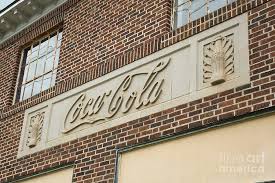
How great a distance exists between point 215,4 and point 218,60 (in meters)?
1.45

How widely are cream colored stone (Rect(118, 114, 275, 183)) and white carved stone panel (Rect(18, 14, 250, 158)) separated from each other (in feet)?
2.19

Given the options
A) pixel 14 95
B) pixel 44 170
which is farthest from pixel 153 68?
pixel 14 95

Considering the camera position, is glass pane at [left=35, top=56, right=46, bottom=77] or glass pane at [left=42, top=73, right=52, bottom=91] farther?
glass pane at [left=35, top=56, right=46, bottom=77]

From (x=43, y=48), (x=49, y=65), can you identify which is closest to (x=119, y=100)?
(x=49, y=65)

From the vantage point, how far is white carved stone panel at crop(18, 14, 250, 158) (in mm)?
7570

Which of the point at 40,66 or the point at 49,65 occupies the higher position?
the point at 40,66

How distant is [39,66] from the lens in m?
12.3

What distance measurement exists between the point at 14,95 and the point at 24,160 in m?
2.32

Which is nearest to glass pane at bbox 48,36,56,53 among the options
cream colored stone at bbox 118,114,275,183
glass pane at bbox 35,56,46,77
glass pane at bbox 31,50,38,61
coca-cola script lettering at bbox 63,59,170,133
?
glass pane at bbox 35,56,46,77

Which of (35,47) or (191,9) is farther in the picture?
(35,47)

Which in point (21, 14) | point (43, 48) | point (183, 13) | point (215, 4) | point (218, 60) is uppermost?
point (21, 14)

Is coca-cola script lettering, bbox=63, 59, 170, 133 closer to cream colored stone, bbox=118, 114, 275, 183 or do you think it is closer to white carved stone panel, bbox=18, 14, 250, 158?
white carved stone panel, bbox=18, 14, 250, 158

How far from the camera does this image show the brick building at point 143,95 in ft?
23.4

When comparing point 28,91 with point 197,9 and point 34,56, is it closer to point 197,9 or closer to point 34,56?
point 34,56
